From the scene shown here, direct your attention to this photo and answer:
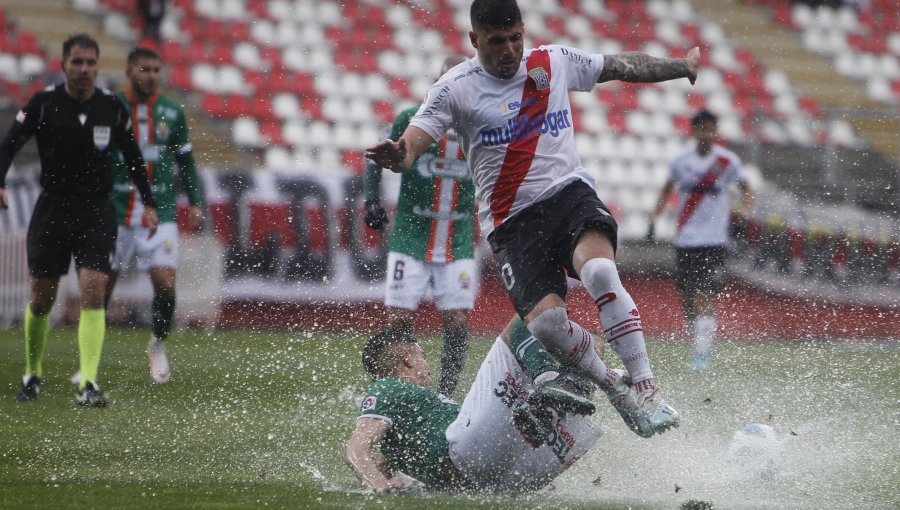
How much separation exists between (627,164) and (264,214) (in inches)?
244

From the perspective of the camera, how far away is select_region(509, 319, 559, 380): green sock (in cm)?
490

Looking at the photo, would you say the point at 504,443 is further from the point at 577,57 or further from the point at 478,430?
the point at 577,57

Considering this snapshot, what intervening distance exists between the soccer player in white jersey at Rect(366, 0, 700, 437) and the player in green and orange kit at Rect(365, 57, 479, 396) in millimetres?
1979

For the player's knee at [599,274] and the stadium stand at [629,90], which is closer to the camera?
the player's knee at [599,274]

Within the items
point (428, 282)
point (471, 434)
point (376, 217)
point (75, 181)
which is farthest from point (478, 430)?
point (75, 181)

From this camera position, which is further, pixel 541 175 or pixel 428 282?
pixel 428 282

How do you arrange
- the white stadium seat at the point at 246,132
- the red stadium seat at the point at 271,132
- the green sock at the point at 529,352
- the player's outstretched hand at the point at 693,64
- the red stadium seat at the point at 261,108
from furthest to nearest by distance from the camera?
the red stadium seat at the point at 261,108 < the red stadium seat at the point at 271,132 < the white stadium seat at the point at 246,132 < the player's outstretched hand at the point at 693,64 < the green sock at the point at 529,352

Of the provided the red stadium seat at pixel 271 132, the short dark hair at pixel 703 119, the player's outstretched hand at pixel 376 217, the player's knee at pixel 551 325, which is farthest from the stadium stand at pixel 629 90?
the player's knee at pixel 551 325

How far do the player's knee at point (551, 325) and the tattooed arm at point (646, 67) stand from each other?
1208mm

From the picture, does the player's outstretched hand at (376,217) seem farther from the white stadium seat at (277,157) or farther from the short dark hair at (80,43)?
the white stadium seat at (277,157)

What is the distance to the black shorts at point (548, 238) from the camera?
5.16m

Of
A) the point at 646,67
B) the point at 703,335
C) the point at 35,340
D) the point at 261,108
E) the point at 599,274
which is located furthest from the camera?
the point at 261,108

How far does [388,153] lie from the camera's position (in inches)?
188

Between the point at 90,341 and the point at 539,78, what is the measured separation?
12.4 ft
